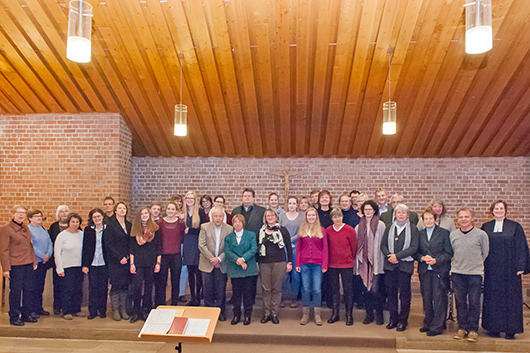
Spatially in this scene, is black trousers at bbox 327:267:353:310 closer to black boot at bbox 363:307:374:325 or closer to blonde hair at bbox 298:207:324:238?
black boot at bbox 363:307:374:325

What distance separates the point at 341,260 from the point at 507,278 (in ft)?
6.49

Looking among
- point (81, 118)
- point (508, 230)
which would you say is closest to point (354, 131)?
point (508, 230)

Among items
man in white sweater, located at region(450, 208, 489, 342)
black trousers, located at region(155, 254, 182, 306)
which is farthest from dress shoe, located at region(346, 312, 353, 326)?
black trousers, located at region(155, 254, 182, 306)

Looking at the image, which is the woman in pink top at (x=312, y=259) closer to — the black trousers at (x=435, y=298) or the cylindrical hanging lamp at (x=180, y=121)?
the black trousers at (x=435, y=298)

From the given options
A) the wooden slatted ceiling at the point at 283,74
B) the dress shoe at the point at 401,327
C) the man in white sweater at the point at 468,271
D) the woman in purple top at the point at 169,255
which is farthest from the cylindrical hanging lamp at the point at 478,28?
the woman in purple top at the point at 169,255

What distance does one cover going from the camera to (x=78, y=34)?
3844mm

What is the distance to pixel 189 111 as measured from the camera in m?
7.64

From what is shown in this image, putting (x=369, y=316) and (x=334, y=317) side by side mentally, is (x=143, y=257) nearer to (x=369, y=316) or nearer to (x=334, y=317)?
(x=334, y=317)

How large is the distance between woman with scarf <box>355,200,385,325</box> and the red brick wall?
8.72 feet

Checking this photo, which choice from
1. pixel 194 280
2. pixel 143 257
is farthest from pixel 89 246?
pixel 194 280

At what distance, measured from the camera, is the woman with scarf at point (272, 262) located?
5.90 meters

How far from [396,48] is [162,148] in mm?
4738

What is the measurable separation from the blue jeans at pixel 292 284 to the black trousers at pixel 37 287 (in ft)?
11.2

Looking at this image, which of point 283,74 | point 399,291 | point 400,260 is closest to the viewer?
point 400,260
